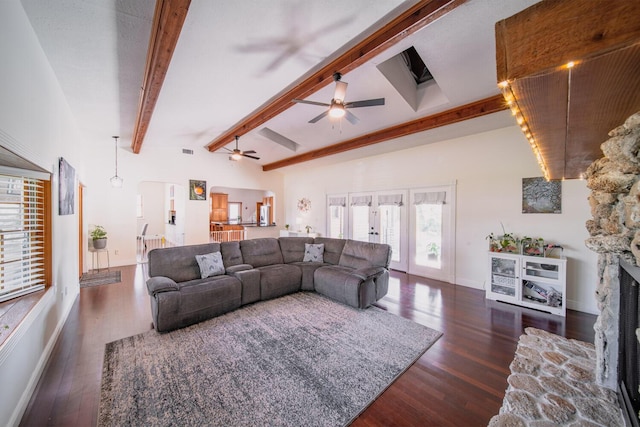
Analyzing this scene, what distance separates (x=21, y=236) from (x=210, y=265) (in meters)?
1.95

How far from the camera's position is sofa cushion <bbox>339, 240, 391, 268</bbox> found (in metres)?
4.10

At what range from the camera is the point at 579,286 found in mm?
3646

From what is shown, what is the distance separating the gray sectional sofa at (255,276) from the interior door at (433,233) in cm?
180

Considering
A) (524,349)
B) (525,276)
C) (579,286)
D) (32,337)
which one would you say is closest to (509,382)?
(524,349)

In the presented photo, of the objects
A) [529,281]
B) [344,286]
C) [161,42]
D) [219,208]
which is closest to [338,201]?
[344,286]

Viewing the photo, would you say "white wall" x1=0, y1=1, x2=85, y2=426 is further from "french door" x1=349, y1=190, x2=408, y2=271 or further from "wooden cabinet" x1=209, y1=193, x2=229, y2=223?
"wooden cabinet" x1=209, y1=193, x2=229, y2=223

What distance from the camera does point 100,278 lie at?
516cm

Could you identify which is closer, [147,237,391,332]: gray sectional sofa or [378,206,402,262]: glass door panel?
[147,237,391,332]: gray sectional sofa

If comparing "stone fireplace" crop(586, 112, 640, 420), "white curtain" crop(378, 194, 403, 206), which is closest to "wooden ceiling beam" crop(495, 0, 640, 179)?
"stone fireplace" crop(586, 112, 640, 420)

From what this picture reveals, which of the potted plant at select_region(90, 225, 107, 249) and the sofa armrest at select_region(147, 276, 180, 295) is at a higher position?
the potted plant at select_region(90, 225, 107, 249)

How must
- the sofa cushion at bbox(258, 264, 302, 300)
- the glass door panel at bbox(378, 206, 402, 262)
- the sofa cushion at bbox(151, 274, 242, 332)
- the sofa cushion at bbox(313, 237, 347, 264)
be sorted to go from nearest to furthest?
the sofa cushion at bbox(151, 274, 242, 332) → the sofa cushion at bbox(258, 264, 302, 300) → the sofa cushion at bbox(313, 237, 347, 264) → the glass door panel at bbox(378, 206, 402, 262)

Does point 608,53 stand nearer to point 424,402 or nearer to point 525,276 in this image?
point 424,402

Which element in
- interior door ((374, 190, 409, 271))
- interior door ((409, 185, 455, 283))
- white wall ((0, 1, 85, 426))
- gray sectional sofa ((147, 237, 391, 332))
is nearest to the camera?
white wall ((0, 1, 85, 426))

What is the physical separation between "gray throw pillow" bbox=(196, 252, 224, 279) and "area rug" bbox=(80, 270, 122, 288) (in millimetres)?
2703
